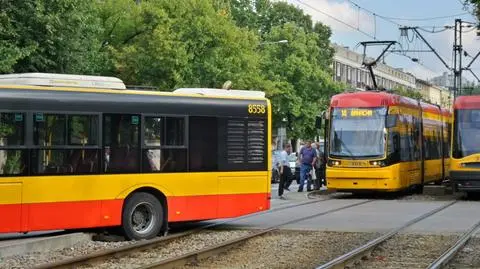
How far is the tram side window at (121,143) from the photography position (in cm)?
1261

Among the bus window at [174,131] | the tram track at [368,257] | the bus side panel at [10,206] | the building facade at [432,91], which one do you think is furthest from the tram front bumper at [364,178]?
the building facade at [432,91]

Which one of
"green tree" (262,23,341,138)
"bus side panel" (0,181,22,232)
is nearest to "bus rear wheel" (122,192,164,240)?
"bus side panel" (0,181,22,232)

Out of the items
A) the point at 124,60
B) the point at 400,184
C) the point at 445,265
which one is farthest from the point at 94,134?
the point at 124,60

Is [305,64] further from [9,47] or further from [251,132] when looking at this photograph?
[251,132]

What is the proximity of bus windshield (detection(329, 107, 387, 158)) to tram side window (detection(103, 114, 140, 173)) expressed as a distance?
1127cm

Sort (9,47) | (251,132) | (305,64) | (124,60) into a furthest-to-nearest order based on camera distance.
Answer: (305,64) → (124,60) → (9,47) → (251,132)

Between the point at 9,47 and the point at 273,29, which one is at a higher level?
the point at 273,29

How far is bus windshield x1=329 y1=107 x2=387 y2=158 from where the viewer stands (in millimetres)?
22859

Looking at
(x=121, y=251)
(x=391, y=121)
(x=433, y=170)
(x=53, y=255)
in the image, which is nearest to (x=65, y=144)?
(x=53, y=255)

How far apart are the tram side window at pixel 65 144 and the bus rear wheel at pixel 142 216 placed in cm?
90

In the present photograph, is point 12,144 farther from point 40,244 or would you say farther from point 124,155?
point 124,155

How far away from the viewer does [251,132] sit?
14.4 m

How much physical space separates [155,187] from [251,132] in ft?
7.78

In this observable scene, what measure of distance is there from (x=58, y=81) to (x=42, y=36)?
11.6 metres
